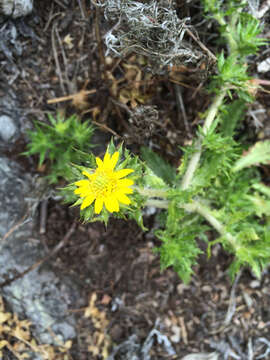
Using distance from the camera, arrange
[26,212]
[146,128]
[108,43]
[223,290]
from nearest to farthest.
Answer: [108,43] → [146,128] → [26,212] → [223,290]

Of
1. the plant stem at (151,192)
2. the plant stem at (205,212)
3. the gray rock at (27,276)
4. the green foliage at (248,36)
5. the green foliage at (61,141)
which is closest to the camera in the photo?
the plant stem at (151,192)

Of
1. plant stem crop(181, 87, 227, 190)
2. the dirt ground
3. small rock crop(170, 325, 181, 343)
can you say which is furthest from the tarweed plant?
small rock crop(170, 325, 181, 343)

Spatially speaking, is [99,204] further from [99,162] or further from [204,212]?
[204,212]

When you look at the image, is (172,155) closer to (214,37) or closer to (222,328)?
(214,37)

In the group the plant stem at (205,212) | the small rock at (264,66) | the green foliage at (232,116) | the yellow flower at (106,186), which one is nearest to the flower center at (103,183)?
the yellow flower at (106,186)

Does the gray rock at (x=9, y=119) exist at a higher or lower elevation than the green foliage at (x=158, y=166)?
higher

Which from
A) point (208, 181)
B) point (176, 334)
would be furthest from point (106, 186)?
point (176, 334)

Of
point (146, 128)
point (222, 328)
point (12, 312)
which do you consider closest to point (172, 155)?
point (146, 128)

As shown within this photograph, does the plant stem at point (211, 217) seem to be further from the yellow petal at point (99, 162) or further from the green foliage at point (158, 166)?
the yellow petal at point (99, 162)
